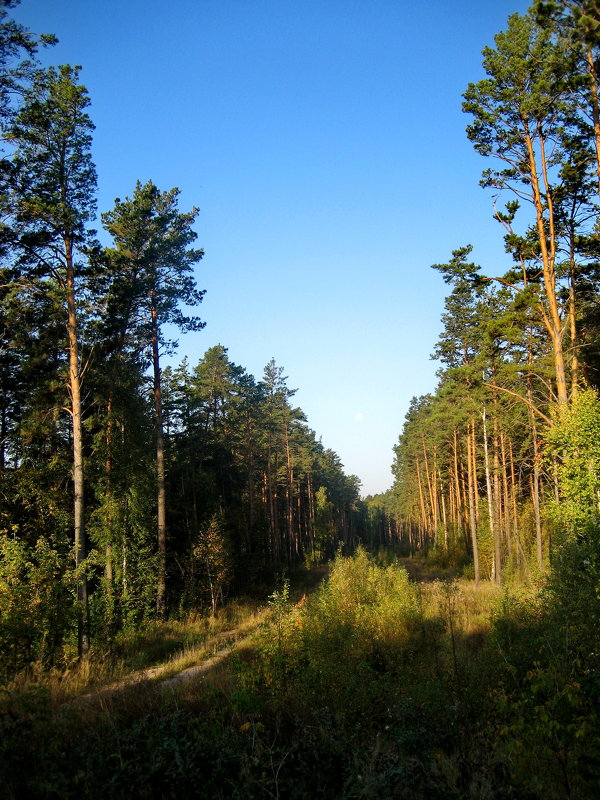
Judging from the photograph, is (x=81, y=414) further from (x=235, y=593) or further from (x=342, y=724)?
(x=235, y=593)

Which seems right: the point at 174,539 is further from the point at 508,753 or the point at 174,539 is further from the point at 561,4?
the point at 561,4

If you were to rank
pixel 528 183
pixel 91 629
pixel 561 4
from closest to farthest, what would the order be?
pixel 561 4
pixel 91 629
pixel 528 183

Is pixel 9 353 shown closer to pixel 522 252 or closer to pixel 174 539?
pixel 174 539

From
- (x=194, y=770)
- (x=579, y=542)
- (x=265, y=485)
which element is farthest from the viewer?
(x=265, y=485)

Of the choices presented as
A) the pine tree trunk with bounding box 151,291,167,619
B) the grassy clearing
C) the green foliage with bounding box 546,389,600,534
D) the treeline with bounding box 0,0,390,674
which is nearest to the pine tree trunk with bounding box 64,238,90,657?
the treeline with bounding box 0,0,390,674

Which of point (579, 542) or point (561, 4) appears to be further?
point (561, 4)

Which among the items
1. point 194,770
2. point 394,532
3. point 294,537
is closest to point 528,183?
point 194,770

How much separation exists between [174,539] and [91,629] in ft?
40.9

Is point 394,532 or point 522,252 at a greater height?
point 522,252

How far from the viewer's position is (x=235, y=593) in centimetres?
2600

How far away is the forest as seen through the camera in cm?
474

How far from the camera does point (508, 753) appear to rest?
5.23 metres

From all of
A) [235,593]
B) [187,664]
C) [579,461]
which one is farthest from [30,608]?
[235,593]

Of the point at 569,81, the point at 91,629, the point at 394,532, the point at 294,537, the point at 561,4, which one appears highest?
the point at 561,4
